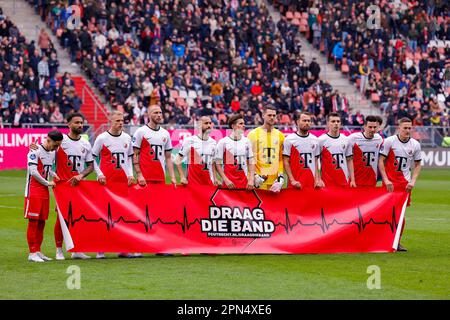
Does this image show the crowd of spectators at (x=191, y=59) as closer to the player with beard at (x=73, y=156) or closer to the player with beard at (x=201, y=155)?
the player with beard at (x=201, y=155)

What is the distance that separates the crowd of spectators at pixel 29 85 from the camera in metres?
36.7

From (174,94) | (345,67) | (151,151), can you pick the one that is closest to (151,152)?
(151,151)

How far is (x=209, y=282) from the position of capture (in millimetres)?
12188

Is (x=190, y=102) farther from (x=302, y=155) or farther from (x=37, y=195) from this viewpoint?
(x=37, y=195)

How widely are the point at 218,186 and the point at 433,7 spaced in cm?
3724

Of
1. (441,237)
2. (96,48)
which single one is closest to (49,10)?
(96,48)

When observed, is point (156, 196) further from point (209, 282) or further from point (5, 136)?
point (5, 136)

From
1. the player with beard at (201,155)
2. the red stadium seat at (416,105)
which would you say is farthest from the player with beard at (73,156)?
the red stadium seat at (416,105)

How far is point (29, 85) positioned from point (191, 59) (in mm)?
8118

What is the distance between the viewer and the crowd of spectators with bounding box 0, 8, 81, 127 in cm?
3666

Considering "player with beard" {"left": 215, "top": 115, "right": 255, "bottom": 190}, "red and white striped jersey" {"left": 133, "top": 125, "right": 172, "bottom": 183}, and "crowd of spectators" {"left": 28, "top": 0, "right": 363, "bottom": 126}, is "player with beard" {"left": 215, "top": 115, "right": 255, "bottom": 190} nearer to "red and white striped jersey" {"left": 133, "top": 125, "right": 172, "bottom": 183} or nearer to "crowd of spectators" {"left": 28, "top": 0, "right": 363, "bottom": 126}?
"red and white striped jersey" {"left": 133, "top": 125, "right": 172, "bottom": 183}

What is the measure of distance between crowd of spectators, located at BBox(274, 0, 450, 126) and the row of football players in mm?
28485

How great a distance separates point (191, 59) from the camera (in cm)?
4288

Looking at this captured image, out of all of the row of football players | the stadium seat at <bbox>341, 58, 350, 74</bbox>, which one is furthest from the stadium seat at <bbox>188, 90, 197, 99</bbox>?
the row of football players
